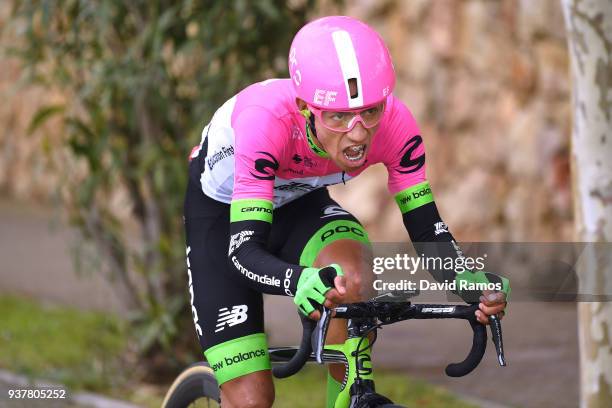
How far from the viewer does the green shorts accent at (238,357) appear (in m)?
4.38

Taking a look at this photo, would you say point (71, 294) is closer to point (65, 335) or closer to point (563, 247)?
point (65, 335)

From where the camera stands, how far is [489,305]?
3680 millimetres

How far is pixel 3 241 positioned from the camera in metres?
13.8

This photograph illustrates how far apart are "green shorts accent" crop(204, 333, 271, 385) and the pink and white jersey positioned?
0.58 metres

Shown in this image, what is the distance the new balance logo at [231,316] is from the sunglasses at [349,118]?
882 millimetres

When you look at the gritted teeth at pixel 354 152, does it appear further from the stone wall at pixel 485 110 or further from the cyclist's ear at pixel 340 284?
the stone wall at pixel 485 110

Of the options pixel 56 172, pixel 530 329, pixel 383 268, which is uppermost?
pixel 56 172

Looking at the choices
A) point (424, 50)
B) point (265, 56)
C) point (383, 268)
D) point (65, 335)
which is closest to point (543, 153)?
point (424, 50)

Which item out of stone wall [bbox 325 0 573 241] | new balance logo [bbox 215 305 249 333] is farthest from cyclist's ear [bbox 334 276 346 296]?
stone wall [bbox 325 0 573 241]

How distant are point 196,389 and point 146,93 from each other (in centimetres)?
313

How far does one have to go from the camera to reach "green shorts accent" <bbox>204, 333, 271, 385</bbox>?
4.38 meters

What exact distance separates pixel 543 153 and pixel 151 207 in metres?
4.46

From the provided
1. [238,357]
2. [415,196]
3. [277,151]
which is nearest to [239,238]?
[277,151]

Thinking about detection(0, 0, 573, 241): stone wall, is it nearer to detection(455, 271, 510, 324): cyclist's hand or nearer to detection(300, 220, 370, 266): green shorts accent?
detection(300, 220, 370, 266): green shorts accent
